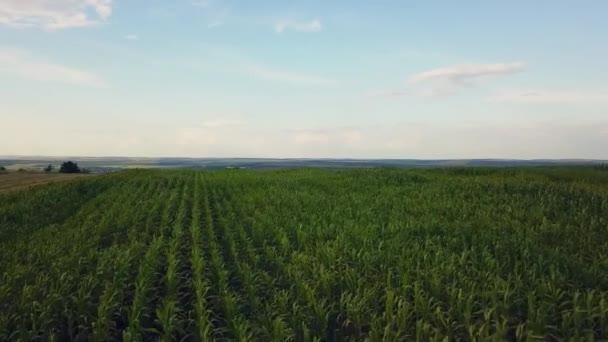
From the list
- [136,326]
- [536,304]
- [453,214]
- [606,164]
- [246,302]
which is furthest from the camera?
[606,164]

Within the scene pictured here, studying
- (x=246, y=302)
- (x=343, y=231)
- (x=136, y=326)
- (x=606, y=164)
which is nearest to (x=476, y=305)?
(x=246, y=302)

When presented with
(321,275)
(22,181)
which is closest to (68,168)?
(22,181)

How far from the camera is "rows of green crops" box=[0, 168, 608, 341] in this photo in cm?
712

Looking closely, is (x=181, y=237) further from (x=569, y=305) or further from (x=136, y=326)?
(x=569, y=305)

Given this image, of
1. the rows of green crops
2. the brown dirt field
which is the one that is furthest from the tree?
the rows of green crops

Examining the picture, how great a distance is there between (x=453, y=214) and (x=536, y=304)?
984cm

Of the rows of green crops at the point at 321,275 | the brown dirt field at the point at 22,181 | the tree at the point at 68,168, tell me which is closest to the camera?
the rows of green crops at the point at 321,275

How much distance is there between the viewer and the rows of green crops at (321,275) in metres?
7.12

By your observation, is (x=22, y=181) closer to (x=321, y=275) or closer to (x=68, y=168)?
(x=68, y=168)

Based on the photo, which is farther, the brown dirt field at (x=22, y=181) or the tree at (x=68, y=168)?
the tree at (x=68, y=168)

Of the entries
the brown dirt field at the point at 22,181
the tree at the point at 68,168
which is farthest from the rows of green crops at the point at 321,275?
the tree at the point at 68,168

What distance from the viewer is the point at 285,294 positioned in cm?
801

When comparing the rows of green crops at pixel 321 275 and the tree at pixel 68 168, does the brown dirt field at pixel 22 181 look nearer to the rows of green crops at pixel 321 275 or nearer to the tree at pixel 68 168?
the tree at pixel 68 168

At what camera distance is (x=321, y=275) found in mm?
8914
